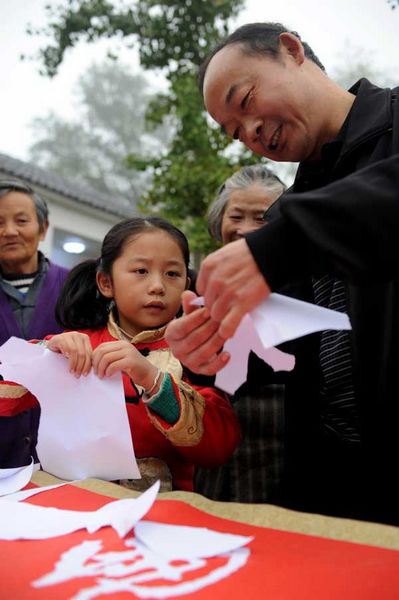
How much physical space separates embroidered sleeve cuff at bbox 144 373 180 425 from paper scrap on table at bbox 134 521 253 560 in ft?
1.08

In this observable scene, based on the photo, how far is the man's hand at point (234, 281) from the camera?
770 millimetres

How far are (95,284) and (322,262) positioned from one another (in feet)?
3.05

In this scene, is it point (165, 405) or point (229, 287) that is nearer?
point (229, 287)

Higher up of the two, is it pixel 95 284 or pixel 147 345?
pixel 95 284

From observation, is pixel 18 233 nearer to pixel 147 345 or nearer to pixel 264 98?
pixel 147 345

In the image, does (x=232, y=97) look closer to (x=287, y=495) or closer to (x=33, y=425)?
(x=287, y=495)

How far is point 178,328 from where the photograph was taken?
3.04ft

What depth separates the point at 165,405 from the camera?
3.73ft

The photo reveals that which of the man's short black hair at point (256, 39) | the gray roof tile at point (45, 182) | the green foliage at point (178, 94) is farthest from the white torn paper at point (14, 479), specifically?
the gray roof tile at point (45, 182)

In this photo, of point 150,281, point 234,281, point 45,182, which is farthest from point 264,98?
point 45,182

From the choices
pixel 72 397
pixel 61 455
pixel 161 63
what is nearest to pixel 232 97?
pixel 72 397

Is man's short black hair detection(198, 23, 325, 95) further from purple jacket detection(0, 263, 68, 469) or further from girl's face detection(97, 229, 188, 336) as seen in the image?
purple jacket detection(0, 263, 68, 469)

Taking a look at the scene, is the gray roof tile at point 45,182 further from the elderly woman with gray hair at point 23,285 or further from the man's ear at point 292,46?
the man's ear at point 292,46

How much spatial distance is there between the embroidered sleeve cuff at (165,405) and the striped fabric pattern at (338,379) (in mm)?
285
